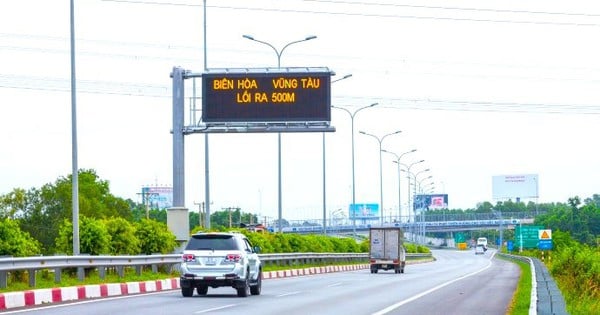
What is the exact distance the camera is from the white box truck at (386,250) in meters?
67.7

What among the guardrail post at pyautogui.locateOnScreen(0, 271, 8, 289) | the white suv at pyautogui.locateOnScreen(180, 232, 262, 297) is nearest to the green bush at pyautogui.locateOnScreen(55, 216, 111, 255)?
the white suv at pyautogui.locateOnScreen(180, 232, 262, 297)

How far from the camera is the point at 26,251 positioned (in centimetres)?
3102

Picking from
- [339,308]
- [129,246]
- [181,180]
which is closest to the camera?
[339,308]

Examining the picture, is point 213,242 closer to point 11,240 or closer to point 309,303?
point 309,303

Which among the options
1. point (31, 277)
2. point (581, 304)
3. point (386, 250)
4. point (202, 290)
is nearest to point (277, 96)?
point (202, 290)

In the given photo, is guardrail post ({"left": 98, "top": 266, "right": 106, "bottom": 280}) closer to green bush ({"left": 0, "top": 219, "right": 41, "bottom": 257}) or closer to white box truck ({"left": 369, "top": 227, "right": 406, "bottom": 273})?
green bush ({"left": 0, "top": 219, "right": 41, "bottom": 257})

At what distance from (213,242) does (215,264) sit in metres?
0.66

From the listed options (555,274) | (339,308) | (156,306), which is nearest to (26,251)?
(156,306)

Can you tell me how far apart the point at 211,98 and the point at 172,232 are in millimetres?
5721

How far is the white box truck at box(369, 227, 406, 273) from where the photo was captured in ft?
222

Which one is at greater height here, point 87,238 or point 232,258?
point 87,238

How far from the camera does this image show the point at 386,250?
68750 mm

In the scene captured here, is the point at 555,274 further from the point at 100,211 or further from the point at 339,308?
the point at 100,211

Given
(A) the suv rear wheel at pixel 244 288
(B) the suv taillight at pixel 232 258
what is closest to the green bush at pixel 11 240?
(B) the suv taillight at pixel 232 258
